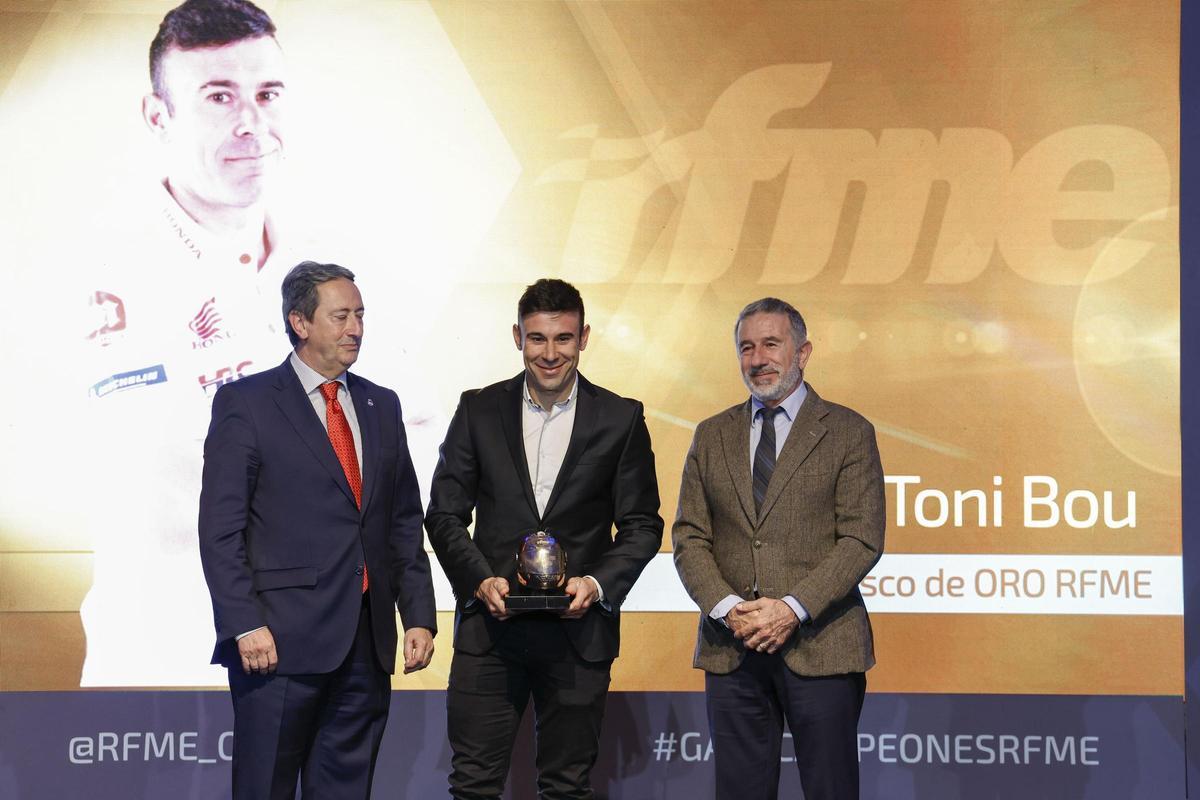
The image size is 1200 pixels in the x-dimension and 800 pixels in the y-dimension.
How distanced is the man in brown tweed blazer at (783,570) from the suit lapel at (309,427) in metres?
0.98

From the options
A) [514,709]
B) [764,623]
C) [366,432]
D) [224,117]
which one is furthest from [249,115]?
[764,623]

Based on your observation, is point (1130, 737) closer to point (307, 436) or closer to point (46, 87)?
point (307, 436)

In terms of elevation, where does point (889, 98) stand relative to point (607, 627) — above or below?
above

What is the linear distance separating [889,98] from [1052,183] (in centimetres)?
69

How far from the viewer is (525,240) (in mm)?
4430

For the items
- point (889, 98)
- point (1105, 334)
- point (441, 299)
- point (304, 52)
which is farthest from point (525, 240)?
point (1105, 334)

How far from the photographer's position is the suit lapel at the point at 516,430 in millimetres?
3264

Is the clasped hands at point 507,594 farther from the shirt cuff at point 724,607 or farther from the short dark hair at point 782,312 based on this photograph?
the short dark hair at point 782,312

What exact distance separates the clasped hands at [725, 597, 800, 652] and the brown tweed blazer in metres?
0.06

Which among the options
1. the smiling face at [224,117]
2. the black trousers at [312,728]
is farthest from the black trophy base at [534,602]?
the smiling face at [224,117]

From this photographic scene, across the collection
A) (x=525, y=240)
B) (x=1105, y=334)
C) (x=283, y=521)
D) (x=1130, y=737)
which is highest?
(x=525, y=240)

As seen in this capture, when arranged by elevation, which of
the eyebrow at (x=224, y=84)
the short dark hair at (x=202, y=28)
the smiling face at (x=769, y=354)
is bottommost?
the smiling face at (x=769, y=354)

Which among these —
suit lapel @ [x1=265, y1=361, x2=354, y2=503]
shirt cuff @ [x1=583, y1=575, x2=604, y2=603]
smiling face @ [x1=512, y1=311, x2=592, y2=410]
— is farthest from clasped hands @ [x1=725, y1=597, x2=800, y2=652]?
suit lapel @ [x1=265, y1=361, x2=354, y2=503]

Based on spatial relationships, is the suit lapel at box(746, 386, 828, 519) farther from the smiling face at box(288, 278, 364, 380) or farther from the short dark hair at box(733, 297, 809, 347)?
the smiling face at box(288, 278, 364, 380)
